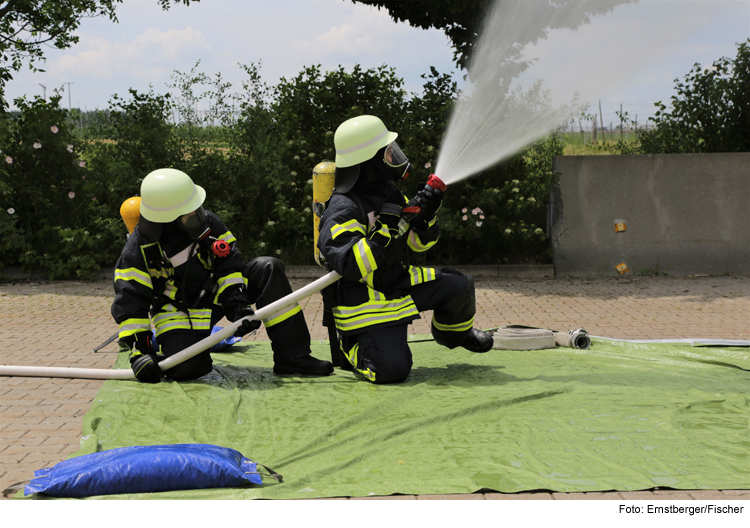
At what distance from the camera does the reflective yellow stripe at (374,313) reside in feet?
16.0

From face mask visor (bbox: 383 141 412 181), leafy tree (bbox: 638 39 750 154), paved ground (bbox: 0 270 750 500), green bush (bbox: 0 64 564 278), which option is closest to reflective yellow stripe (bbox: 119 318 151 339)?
paved ground (bbox: 0 270 750 500)

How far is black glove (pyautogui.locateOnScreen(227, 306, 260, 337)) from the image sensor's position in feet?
15.8

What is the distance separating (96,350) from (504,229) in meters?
6.26

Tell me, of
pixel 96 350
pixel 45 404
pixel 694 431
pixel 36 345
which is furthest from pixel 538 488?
pixel 36 345

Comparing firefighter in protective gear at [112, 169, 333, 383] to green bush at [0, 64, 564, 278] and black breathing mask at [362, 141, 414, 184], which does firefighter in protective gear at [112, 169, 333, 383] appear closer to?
black breathing mask at [362, 141, 414, 184]

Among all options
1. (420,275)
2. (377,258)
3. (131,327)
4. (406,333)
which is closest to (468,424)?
(406,333)

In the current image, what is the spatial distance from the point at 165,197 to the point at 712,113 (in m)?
9.68

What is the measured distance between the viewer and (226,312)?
5.07 m

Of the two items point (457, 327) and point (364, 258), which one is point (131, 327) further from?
point (457, 327)

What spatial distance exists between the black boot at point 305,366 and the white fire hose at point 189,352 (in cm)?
43

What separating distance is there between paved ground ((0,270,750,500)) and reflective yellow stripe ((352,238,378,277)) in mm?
1835

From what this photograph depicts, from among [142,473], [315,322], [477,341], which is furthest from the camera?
[315,322]

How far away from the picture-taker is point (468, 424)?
3.94 metres

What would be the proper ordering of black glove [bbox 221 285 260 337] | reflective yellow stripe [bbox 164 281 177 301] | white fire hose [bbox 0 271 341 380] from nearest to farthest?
white fire hose [bbox 0 271 341 380]
black glove [bbox 221 285 260 337]
reflective yellow stripe [bbox 164 281 177 301]
